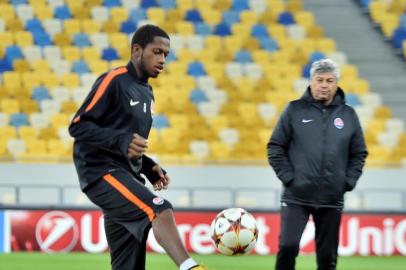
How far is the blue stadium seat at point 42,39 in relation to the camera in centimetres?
1908

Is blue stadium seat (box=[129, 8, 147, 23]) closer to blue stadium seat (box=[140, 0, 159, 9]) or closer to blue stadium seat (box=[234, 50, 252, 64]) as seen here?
blue stadium seat (box=[140, 0, 159, 9])

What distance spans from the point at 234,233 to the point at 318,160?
0.95 m

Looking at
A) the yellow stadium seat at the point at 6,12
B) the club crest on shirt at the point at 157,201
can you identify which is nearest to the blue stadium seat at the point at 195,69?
the yellow stadium seat at the point at 6,12

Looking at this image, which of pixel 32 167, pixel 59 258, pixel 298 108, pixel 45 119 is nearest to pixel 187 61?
pixel 45 119

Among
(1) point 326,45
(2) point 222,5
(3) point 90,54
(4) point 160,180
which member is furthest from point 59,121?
(4) point 160,180

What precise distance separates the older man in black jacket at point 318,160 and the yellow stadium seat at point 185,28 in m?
11.9

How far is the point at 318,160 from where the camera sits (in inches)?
306

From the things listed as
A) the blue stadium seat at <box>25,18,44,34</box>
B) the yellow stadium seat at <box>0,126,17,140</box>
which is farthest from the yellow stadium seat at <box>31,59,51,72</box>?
the yellow stadium seat at <box>0,126,17,140</box>

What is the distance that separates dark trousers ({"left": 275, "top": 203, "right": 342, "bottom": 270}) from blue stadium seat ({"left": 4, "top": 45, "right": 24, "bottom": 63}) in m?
11.7

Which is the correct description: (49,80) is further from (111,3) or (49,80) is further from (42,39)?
(111,3)

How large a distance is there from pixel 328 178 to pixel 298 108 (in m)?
0.58

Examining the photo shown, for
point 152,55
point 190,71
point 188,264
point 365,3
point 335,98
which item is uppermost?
point 365,3

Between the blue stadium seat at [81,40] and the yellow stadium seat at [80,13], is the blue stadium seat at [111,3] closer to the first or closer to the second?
the yellow stadium seat at [80,13]

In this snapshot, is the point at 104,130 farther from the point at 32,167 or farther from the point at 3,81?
the point at 3,81
